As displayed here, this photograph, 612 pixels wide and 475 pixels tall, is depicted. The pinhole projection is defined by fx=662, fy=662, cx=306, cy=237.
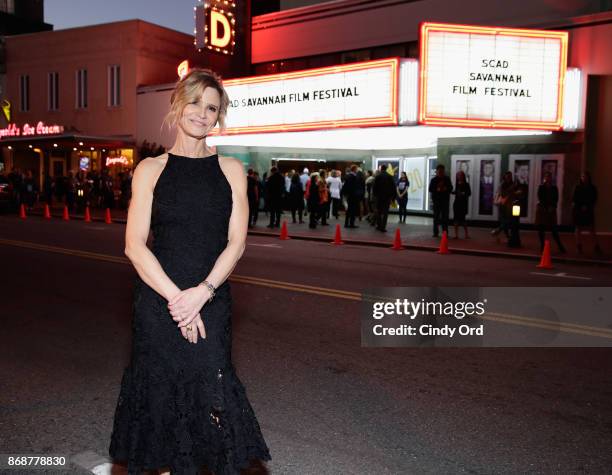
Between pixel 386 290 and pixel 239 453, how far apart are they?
676 cm

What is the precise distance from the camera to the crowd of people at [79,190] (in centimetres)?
2853

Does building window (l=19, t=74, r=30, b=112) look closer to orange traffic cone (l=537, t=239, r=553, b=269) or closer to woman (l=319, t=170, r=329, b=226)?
woman (l=319, t=170, r=329, b=226)

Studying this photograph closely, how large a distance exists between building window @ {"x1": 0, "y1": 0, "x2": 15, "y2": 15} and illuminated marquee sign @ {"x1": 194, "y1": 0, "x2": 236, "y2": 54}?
140 ft

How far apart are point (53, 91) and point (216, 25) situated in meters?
13.4

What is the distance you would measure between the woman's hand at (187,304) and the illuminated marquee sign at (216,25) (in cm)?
2475

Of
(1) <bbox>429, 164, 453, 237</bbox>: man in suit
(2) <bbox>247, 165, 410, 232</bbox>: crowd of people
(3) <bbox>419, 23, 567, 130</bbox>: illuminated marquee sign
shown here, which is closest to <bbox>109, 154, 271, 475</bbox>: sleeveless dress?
(1) <bbox>429, 164, 453, 237</bbox>: man in suit

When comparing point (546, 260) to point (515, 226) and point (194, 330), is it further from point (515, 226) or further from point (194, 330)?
point (194, 330)

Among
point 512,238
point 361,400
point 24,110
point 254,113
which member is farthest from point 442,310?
point 24,110

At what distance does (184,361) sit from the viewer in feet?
9.76

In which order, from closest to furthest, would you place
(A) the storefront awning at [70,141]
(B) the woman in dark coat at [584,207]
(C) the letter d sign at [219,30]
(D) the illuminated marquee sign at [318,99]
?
1. (B) the woman in dark coat at [584,207]
2. (D) the illuminated marquee sign at [318,99]
3. (C) the letter d sign at [219,30]
4. (A) the storefront awning at [70,141]

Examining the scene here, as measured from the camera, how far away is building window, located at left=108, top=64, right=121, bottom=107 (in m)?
32.8

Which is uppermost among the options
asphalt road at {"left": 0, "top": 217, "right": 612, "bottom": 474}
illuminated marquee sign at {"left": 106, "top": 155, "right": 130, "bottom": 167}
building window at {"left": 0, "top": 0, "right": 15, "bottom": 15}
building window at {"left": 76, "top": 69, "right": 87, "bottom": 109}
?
building window at {"left": 0, "top": 0, "right": 15, "bottom": 15}

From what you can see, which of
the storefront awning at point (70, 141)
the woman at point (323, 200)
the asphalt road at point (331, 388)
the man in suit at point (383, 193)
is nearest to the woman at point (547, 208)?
the man in suit at point (383, 193)

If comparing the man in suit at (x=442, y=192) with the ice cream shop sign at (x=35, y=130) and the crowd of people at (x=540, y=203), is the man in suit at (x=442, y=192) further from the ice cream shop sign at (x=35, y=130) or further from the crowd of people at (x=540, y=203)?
the ice cream shop sign at (x=35, y=130)
